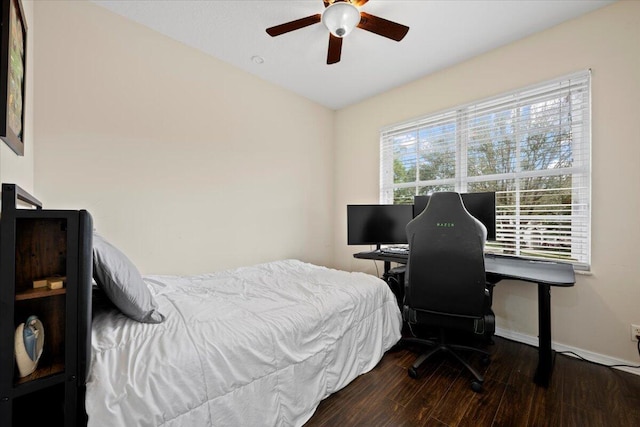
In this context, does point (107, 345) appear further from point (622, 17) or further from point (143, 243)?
point (622, 17)

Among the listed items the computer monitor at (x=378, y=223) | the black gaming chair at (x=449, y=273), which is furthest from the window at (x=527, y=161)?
the black gaming chair at (x=449, y=273)

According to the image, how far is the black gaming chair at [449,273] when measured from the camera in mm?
1660

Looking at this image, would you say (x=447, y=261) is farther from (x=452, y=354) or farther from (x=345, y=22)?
(x=345, y=22)

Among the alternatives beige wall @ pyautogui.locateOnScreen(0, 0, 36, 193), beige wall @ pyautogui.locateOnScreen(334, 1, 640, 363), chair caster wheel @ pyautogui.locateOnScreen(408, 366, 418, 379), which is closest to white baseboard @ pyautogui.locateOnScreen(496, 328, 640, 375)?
beige wall @ pyautogui.locateOnScreen(334, 1, 640, 363)

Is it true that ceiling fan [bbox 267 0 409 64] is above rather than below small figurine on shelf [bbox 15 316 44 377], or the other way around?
above

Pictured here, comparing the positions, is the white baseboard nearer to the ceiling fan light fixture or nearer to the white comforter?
the white comforter

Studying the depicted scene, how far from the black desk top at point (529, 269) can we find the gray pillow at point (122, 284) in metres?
2.01

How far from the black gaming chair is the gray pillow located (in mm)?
1568

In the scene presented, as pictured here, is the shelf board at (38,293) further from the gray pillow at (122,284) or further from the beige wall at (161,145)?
the beige wall at (161,145)

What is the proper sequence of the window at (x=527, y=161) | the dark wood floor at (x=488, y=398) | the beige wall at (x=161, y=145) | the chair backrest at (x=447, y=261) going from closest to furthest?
the dark wood floor at (x=488, y=398), the chair backrest at (x=447, y=261), the beige wall at (x=161, y=145), the window at (x=527, y=161)

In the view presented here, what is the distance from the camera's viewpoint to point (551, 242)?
88.4 inches

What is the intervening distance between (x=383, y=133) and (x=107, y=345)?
333 cm

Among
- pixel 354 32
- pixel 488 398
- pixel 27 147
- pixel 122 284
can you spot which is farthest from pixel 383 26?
pixel 488 398

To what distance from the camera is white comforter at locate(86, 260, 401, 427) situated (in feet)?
3.14
